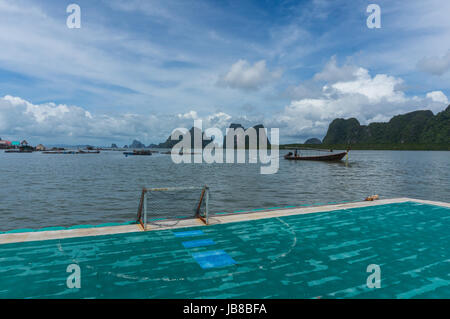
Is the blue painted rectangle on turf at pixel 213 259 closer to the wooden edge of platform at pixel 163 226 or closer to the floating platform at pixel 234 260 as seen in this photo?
the floating platform at pixel 234 260

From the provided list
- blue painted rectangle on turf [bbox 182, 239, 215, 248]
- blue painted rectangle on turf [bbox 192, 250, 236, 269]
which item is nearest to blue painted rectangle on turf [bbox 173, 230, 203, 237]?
blue painted rectangle on turf [bbox 182, 239, 215, 248]

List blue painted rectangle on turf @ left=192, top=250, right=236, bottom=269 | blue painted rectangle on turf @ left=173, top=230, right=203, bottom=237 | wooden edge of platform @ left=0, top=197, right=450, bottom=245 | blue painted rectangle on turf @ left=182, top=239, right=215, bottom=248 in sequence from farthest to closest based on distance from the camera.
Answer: blue painted rectangle on turf @ left=173, top=230, right=203, bottom=237
wooden edge of platform @ left=0, top=197, right=450, bottom=245
blue painted rectangle on turf @ left=182, top=239, right=215, bottom=248
blue painted rectangle on turf @ left=192, top=250, right=236, bottom=269

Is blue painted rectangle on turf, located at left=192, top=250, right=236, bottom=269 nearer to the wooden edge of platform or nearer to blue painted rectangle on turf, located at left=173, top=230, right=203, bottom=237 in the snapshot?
blue painted rectangle on turf, located at left=173, top=230, right=203, bottom=237

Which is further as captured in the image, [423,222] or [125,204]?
[125,204]

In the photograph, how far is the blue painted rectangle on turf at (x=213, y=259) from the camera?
6831 mm

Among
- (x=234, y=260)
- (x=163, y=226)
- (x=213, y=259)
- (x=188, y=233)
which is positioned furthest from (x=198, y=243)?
(x=163, y=226)

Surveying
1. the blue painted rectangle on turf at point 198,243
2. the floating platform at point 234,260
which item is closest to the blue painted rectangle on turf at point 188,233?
the floating platform at point 234,260

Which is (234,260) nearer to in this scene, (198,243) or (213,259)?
(213,259)

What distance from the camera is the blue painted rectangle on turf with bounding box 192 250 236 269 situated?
683 centimetres

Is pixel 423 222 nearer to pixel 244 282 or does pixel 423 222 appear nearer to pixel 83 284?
pixel 244 282

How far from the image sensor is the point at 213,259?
7.15 m

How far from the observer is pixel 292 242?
28.1 feet
